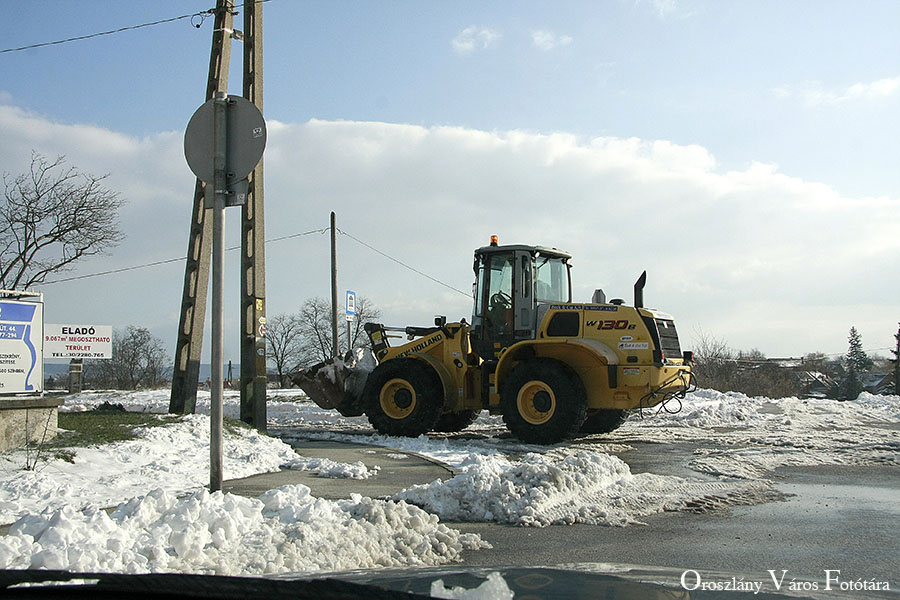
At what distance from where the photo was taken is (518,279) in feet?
42.2

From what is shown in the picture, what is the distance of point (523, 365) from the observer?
38.5ft

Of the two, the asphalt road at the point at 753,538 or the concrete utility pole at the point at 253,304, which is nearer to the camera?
the asphalt road at the point at 753,538

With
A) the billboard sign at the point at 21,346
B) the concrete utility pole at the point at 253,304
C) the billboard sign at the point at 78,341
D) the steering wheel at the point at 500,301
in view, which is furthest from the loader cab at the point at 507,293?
the billboard sign at the point at 78,341

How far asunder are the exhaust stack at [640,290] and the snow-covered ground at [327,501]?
2114 millimetres

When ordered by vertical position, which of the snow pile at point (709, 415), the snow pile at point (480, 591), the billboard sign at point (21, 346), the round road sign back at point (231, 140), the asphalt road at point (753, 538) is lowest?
the asphalt road at point (753, 538)

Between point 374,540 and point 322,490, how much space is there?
8.60 ft

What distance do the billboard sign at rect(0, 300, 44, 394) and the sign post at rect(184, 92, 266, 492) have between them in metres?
4.19

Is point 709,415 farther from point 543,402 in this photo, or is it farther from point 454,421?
point 543,402

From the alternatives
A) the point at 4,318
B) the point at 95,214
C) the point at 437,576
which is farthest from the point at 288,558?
the point at 95,214

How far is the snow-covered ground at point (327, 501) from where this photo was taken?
4172mm

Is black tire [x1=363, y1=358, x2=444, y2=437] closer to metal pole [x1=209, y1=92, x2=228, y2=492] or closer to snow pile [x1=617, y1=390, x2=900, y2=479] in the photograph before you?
snow pile [x1=617, y1=390, x2=900, y2=479]

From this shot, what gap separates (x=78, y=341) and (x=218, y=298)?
35.7 metres

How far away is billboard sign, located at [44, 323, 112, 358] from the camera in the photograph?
36.9 metres

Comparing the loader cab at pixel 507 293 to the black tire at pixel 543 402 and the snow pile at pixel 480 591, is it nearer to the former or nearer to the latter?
the black tire at pixel 543 402
